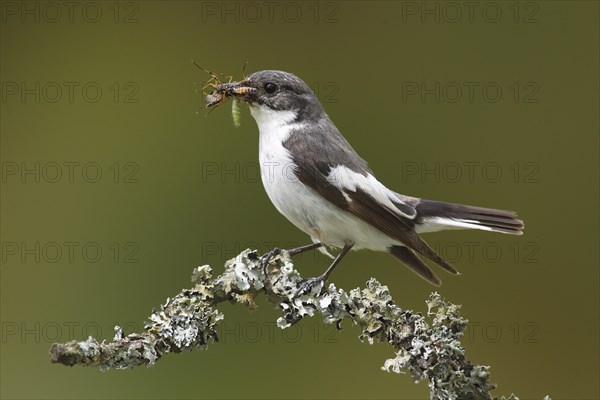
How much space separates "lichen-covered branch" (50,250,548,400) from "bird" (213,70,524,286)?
43 cm

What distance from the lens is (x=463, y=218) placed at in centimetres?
299

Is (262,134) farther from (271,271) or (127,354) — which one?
(127,354)

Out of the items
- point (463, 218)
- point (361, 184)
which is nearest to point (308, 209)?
point (361, 184)

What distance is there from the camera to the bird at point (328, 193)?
2.82m

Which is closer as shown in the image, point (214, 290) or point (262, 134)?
point (214, 290)

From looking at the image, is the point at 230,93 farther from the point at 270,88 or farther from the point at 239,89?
the point at 270,88

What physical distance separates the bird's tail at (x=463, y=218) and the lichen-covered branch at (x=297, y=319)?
0.75 metres

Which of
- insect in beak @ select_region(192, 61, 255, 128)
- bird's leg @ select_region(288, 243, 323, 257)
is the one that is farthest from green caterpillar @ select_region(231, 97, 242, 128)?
bird's leg @ select_region(288, 243, 323, 257)

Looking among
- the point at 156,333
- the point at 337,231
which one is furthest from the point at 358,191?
the point at 156,333

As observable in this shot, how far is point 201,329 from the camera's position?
2.12 meters

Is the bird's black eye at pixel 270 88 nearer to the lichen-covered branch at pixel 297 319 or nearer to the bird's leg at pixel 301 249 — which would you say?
the bird's leg at pixel 301 249

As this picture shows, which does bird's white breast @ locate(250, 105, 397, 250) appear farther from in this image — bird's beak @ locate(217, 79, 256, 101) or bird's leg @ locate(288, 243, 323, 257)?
bird's beak @ locate(217, 79, 256, 101)

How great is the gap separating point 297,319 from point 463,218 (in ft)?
3.14

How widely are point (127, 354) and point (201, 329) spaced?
26 centimetres
